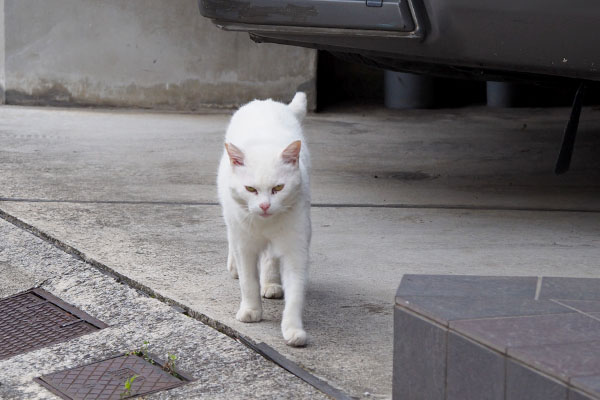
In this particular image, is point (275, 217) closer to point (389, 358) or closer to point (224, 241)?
point (389, 358)

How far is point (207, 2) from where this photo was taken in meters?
4.18

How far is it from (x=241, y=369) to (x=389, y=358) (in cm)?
44

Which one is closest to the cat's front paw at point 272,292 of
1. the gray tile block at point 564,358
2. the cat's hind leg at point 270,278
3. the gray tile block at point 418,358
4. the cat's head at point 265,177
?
the cat's hind leg at point 270,278

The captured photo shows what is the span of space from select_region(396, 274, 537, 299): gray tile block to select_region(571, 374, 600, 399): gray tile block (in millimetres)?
Result: 521

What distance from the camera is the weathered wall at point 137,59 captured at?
7840 millimetres

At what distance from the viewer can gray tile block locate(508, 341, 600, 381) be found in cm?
178

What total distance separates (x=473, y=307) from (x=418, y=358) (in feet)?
0.58

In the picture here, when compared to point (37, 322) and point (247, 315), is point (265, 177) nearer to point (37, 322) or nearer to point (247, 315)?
point (247, 315)

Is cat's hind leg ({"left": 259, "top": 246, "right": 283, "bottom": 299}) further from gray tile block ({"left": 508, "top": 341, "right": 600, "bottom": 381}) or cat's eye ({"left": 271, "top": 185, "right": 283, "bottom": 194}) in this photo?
gray tile block ({"left": 508, "top": 341, "right": 600, "bottom": 381})

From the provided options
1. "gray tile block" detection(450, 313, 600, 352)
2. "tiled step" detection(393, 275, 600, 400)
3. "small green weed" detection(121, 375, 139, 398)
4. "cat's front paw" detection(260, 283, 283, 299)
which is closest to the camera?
"tiled step" detection(393, 275, 600, 400)

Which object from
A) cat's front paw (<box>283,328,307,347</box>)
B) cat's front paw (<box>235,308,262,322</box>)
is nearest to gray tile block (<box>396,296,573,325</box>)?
cat's front paw (<box>283,328,307,347</box>)

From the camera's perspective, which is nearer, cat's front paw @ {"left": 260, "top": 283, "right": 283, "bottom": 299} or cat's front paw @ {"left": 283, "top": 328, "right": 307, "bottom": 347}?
cat's front paw @ {"left": 283, "top": 328, "right": 307, "bottom": 347}

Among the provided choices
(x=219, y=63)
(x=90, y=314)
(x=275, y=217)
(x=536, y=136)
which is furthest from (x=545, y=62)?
(x=219, y=63)

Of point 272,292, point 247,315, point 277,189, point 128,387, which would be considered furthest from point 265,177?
point 128,387
